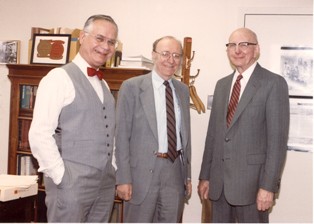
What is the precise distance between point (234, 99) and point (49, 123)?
1.19m

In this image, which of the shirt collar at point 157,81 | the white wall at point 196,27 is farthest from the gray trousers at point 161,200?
the white wall at point 196,27

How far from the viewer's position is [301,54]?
11.2ft

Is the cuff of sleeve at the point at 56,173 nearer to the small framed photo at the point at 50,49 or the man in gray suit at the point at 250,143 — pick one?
the man in gray suit at the point at 250,143

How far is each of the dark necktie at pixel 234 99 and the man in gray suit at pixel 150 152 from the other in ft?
0.97

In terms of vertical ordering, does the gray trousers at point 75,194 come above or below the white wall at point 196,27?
below

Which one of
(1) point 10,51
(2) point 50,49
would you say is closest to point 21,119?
(2) point 50,49

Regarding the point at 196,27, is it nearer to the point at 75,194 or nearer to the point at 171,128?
the point at 171,128

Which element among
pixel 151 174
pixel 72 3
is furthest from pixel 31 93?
pixel 151 174

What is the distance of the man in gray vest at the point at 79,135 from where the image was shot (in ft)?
6.43

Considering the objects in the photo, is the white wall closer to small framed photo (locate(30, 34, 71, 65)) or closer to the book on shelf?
small framed photo (locate(30, 34, 71, 65))

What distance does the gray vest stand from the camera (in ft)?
6.66

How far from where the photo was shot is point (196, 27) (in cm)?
364

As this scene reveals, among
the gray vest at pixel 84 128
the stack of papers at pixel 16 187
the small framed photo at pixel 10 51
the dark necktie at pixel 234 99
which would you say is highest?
the small framed photo at pixel 10 51

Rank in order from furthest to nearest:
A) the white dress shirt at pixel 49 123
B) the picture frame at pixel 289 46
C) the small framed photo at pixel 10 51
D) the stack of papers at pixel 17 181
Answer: the small framed photo at pixel 10 51 → the picture frame at pixel 289 46 → the stack of papers at pixel 17 181 → the white dress shirt at pixel 49 123
